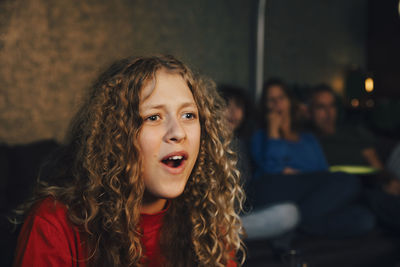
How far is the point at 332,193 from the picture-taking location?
7.47ft

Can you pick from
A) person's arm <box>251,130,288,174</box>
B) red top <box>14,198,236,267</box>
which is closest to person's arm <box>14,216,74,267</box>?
red top <box>14,198,236,267</box>

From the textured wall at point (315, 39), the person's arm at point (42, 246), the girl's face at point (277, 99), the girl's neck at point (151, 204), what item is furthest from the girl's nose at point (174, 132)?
the textured wall at point (315, 39)

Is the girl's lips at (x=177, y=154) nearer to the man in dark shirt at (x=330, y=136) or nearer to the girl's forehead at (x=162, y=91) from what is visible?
the girl's forehead at (x=162, y=91)

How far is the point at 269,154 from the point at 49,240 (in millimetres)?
1875

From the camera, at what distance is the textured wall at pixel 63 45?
2.63 metres

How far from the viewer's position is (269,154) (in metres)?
2.53

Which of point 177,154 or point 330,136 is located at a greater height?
point 177,154

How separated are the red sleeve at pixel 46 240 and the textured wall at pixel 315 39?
11.8ft

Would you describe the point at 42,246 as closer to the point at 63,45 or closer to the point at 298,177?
the point at 298,177

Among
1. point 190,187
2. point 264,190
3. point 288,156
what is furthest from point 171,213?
point 288,156

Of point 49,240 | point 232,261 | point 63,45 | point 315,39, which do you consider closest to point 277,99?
point 63,45

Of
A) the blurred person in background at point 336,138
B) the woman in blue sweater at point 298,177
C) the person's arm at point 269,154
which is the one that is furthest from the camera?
the blurred person in background at point 336,138

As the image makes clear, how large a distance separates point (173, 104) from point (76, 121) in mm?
319

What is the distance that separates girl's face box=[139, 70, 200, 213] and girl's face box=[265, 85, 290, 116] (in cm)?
185
